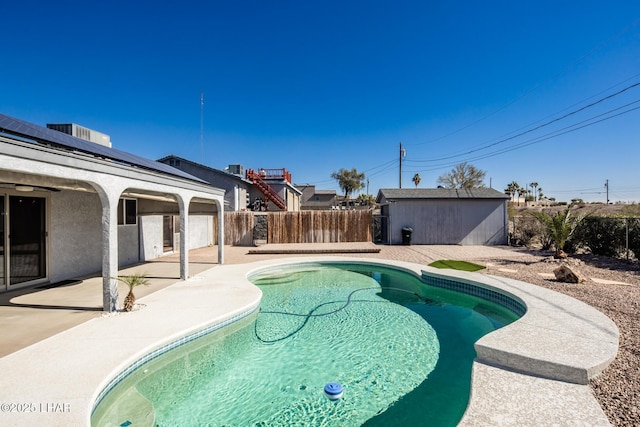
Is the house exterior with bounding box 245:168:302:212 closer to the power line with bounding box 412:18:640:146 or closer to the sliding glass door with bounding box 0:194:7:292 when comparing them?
the power line with bounding box 412:18:640:146

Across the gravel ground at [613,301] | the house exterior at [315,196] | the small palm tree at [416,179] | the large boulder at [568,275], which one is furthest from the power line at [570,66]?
the small palm tree at [416,179]

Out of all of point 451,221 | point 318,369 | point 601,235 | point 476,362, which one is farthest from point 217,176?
point 601,235

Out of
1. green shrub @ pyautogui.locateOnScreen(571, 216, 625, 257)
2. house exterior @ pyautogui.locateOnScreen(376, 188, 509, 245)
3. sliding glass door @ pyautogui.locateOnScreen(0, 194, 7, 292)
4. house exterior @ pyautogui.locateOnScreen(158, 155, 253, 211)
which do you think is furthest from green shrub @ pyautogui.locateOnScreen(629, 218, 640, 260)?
house exterior @ pyautogui.locateOnScreen(158, 155, 253, 211)

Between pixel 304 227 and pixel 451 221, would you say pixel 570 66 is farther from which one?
pixel 304 227

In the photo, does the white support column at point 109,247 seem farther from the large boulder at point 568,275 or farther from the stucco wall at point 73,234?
the large boulder at point 568,275

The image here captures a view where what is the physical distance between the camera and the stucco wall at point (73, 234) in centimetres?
679

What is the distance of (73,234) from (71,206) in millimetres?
708

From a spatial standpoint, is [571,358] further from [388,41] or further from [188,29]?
[188,29]

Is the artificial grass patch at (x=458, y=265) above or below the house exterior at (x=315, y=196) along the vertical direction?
below

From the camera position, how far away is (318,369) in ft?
13.5

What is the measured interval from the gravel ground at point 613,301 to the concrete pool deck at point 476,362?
5.0 inches

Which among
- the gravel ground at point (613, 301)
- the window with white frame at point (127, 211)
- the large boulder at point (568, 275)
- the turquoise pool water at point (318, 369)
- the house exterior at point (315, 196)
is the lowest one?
the turquoise pool water at point (318, 369)

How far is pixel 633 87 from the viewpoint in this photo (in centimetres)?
970

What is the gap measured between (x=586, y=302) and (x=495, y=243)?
35.5ft
